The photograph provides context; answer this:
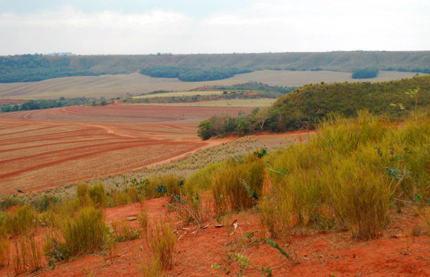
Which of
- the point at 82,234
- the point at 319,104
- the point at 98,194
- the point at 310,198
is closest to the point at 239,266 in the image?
the point at 310,198

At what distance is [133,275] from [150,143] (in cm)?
3403

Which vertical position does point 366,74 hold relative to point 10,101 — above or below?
above

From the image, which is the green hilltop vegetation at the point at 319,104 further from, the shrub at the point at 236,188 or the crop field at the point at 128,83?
the crop field at the point at 128,83

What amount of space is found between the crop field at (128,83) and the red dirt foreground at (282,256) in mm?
113615

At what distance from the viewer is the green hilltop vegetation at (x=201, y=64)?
145625 millimetres

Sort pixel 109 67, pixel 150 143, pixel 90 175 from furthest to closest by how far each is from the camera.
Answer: pixel 109 67 < pixel 150 143 < pixel 90 175

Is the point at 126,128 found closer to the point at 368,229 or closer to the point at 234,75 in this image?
the point at 368,229

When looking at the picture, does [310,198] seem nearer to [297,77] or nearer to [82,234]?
[82,234]

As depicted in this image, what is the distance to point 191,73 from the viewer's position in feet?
518

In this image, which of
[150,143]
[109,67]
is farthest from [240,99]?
[109,67]

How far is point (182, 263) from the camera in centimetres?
384

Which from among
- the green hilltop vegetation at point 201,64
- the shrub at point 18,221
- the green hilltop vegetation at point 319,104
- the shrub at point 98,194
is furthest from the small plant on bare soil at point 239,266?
the green hilltop vegetation at point 201,64

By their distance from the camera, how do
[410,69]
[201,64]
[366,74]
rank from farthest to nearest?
[201,64] → [410,69] → [366,74]

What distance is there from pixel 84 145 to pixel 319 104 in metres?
25.9
